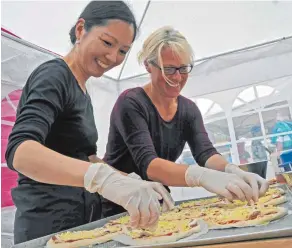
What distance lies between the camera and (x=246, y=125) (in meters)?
2.52

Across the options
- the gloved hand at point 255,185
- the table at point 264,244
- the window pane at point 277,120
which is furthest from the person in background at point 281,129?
the table at point 264,244

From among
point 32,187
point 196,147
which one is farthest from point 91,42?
point 196,147

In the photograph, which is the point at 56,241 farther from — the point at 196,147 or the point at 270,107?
the point at 270,107

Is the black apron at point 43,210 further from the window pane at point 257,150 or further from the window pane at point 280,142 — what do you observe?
the window pane at point 257,150

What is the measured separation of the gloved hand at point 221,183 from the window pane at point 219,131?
1470 mm

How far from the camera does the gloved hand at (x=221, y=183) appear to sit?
0.93 meters

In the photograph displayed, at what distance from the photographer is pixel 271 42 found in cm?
244

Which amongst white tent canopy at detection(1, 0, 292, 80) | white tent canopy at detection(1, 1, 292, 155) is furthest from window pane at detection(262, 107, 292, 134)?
white tent canopy at detection(1, 0, 292, 80)

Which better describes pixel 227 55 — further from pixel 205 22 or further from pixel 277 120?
pixel 277 120

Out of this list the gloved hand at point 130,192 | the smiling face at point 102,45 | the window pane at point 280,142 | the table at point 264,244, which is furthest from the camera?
the window pane at point 280,142

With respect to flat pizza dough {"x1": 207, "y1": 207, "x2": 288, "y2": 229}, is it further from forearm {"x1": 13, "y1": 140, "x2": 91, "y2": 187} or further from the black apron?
the black apron

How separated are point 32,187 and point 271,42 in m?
2.08

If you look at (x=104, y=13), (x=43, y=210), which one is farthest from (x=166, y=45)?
(x=43, y=210)

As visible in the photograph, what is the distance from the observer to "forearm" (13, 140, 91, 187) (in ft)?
2.35
